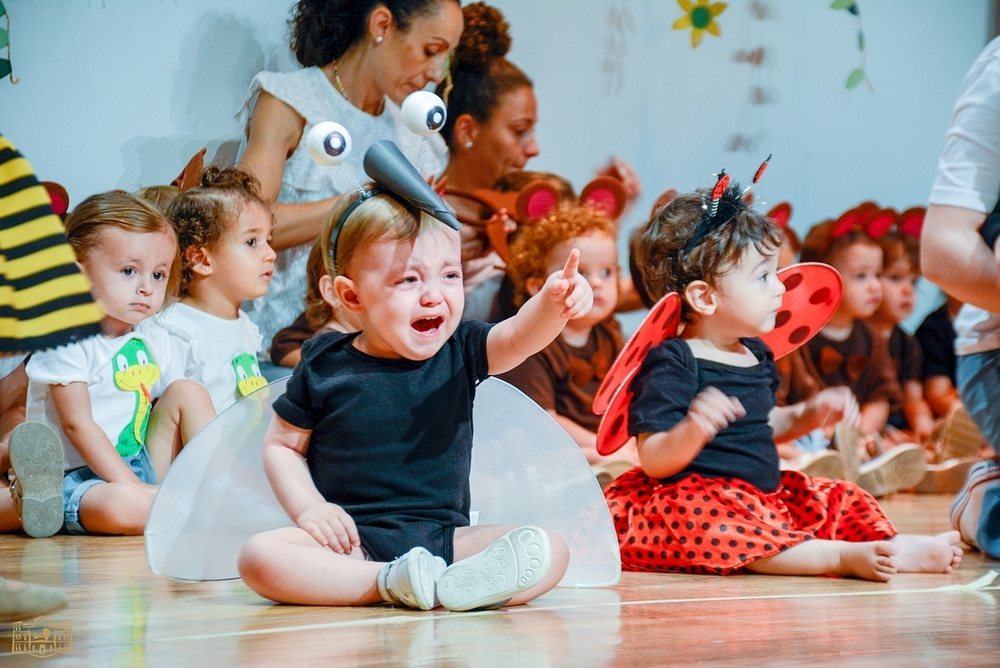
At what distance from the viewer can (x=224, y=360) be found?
7.61ft

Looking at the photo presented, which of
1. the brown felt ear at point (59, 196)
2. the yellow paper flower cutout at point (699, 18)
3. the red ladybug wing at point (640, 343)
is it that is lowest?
the red ladybug wing at point (640, 343)

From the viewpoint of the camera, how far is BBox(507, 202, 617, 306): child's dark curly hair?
9.09 ft

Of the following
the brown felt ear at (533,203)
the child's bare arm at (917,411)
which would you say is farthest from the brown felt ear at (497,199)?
the child's bare arm at (917,411)

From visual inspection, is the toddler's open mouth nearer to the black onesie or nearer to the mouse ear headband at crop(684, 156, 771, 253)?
the black onesie

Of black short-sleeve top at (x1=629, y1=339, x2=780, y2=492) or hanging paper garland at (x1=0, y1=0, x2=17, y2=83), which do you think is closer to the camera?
black short-sleeve top at (x1=629, y1=339, x2=780, y2=492)

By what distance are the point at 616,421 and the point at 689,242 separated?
30 centimetres

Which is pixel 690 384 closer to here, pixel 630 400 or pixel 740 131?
pixel 630 400

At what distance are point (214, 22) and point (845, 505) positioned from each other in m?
1.77

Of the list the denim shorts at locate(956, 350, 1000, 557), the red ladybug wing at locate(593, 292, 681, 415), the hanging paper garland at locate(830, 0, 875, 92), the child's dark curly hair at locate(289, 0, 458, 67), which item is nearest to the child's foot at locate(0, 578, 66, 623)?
the red ladybug wing at locate(593, 292, 681, 415)

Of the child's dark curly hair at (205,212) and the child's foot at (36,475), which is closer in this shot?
the child's foot at (36,475)

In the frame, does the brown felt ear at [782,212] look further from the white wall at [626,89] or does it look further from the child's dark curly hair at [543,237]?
the child's dark curly hair at [543,237]

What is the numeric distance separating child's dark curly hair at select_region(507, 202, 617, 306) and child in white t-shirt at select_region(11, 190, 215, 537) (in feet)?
3.03

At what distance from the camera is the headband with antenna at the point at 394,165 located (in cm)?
123

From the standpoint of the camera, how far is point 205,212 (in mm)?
2293
